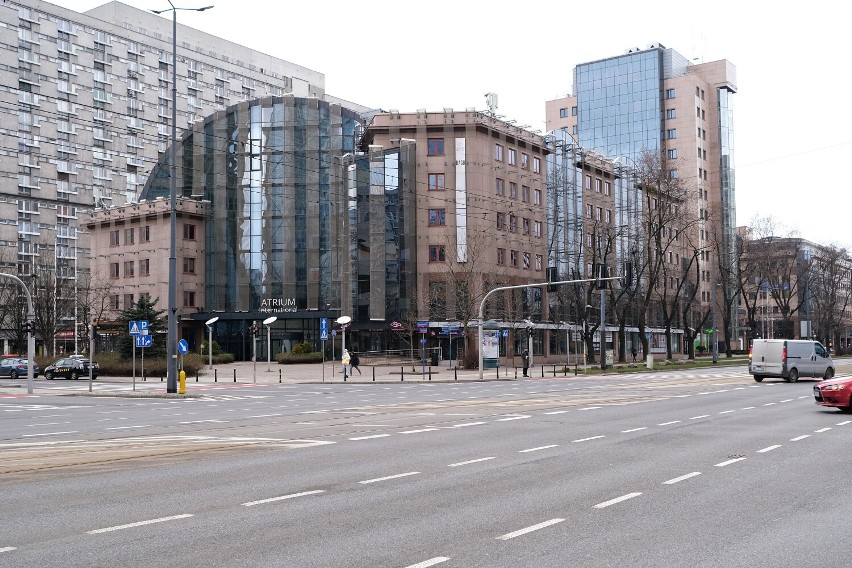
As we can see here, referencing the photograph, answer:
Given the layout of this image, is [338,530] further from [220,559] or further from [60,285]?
[60,285]

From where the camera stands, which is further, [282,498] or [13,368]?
[13,368]

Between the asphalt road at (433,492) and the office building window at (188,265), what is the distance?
214 ft

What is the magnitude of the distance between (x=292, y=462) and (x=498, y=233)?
63546 mm

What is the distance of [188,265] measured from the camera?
8575 centimetres

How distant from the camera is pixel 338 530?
8.34m

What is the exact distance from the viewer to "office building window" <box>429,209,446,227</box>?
244 feet

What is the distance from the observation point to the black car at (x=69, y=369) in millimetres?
58312

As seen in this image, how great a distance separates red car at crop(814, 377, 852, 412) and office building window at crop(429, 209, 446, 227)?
53.2 metres

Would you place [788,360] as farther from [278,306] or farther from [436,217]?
[278,306]

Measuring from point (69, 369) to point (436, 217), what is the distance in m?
31.7

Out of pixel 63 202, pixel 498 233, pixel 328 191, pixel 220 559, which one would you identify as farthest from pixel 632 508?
pixel 63 202

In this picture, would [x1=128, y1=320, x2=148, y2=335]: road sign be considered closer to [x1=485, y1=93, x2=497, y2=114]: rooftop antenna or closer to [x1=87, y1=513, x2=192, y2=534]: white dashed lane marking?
[x1=87, y1=513, x2=192, y2=534]: white dashed lane marking

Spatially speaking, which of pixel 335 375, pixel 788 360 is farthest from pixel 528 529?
pixel 335 375

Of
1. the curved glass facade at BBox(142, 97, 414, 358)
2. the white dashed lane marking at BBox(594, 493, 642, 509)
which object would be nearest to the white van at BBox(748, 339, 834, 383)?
the white dashed lane marking at BBox(594, 493, 642, 509)
